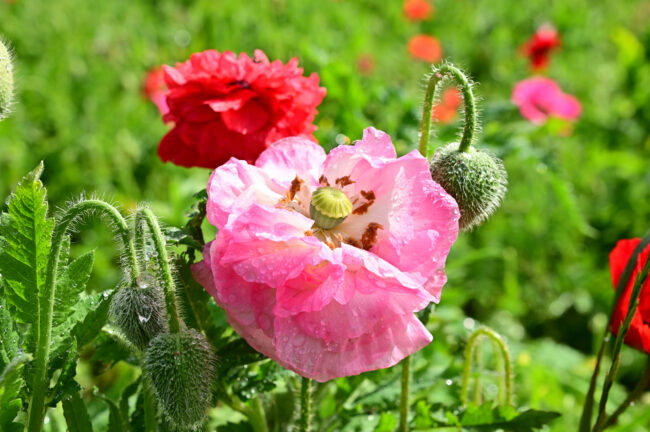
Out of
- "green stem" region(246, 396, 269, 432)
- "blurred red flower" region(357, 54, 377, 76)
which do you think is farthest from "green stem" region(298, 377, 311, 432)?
"blurred red flower" region(357, 54, 377, 76)

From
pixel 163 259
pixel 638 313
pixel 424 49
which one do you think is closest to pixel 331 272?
pixel 163 259

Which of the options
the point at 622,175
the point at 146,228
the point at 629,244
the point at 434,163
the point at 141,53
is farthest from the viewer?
the point at 141,53

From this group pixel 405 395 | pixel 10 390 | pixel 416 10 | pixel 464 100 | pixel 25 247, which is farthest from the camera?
pixel 416 10

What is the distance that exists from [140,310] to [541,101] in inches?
129

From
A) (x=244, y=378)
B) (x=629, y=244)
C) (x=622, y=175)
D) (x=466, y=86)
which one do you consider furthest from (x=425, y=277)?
(x=622, y=175)

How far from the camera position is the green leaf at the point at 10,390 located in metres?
0.90

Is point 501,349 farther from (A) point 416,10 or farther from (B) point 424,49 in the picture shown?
(A) point 416,10

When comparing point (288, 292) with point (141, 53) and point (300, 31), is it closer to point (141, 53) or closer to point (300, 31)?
point (141, 53)

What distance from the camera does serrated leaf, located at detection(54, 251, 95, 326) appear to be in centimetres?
112

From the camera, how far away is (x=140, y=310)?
3.33 feet

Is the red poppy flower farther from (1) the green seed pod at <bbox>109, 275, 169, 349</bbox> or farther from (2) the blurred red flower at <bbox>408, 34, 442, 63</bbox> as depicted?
(2) the blurred red flower at <bbox>408, 34, 442, 63</bbox>

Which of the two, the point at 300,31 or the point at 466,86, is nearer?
the point at 466,86

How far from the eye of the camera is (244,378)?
1288 millimetres

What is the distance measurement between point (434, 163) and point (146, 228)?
47 centimetres
